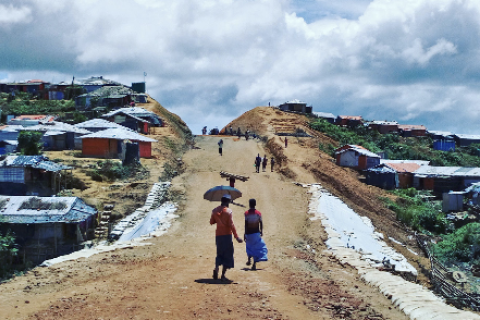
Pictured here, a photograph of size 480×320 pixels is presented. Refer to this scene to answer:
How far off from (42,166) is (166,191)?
5982 millimetres

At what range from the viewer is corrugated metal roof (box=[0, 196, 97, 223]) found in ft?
65.6

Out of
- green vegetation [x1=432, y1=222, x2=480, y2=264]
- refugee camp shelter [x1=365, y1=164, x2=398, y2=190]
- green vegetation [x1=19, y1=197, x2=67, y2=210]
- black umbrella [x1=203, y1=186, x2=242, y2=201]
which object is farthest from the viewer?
refugee camp shelter [x1=365, y1=164, x2=398, y2=190]

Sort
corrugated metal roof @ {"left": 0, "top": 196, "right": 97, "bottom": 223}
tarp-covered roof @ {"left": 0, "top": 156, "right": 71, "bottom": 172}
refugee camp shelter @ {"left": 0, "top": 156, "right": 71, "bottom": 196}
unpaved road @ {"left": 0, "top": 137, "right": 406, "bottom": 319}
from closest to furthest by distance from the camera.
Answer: unpaved road @ {"left": 0, "top": 137, "right": 406, "bottom": 319} → corrugated metal roof @ {"left": 0, "top": 196, "right": 97, "bottom": 223} → tarp-covered roof @ {"left": 0, "top": 156, "right": 71, "bottom": 172} → refugee camp shelter @ {"left": 0, "top": 156, "right": 71, "bottom": 196}

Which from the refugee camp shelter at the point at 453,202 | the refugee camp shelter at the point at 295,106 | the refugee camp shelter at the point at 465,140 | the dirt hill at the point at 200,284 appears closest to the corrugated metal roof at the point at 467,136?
the refugee camp shelter at the point at 465,140

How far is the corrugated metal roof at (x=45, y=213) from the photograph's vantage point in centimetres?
1998

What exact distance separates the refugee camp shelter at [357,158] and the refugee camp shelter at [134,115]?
16.8m

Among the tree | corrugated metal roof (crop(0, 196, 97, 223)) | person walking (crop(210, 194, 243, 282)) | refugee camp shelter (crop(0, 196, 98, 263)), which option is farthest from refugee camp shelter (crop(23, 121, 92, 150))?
person walking (crop(210, 194, 243, 282))

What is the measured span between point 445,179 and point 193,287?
3836 centimetres

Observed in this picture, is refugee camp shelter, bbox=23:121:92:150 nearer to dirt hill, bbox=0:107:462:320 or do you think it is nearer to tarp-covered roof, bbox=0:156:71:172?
tarp-covered roof, bbox=0:156:71:172

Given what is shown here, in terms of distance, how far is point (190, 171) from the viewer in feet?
104

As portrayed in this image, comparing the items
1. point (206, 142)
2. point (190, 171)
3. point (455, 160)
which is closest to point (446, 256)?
point (190, 171)

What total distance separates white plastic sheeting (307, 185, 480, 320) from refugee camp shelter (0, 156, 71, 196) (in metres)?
12.2

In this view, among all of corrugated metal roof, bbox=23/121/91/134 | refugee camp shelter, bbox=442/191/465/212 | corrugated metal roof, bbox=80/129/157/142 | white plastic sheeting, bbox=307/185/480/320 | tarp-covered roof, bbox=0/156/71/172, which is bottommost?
refugee camp shelter, bbox=442/191/465/212

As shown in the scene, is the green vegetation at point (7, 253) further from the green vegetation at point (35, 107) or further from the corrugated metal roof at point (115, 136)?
the green vegetation at point (35, 107)
